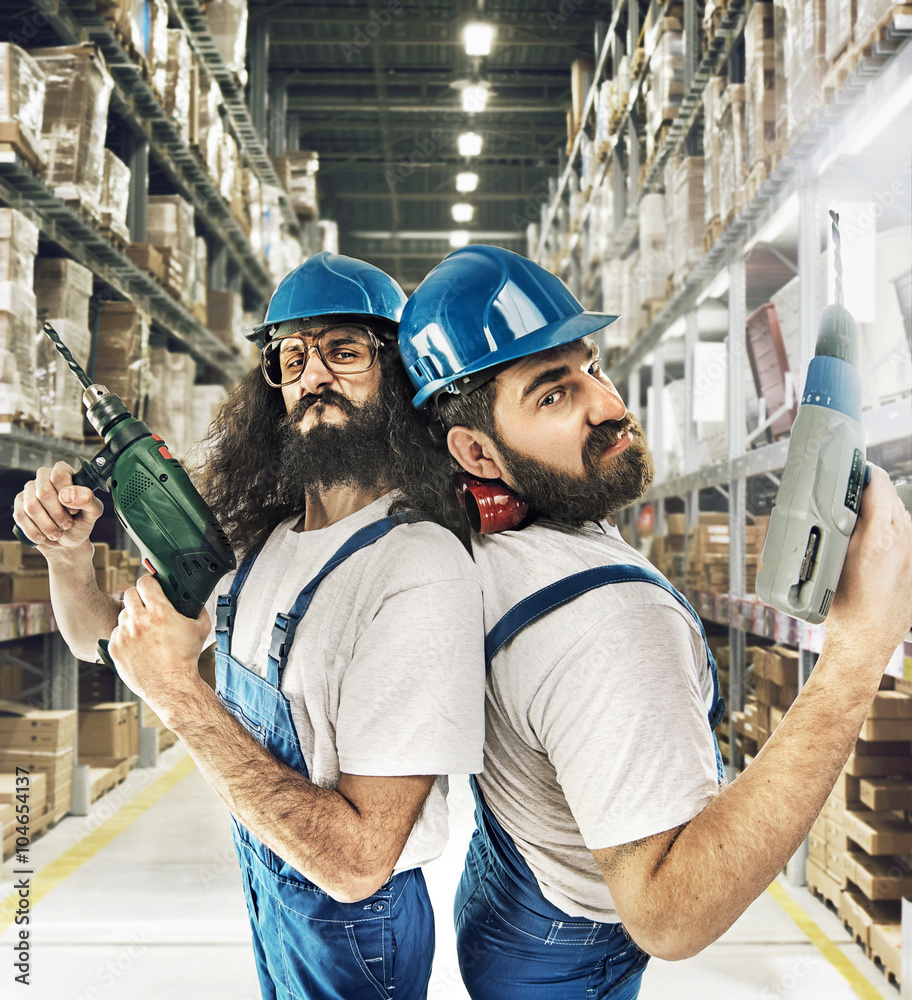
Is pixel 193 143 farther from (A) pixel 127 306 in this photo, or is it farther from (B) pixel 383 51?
(B) pixel 383 51

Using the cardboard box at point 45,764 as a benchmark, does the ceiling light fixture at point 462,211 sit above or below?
above

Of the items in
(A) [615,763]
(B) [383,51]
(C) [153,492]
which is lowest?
(A) [615,763]

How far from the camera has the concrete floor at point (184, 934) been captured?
335 centimetres

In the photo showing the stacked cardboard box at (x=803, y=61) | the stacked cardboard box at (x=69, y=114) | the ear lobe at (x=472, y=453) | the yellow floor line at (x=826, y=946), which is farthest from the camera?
the stacked cardboard box at (x=69, y=114)

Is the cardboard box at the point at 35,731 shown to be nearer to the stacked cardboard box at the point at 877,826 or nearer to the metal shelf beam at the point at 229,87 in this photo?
the stacked cardboard box at the point at 877,826

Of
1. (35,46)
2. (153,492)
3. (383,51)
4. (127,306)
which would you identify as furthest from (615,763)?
(383,51)

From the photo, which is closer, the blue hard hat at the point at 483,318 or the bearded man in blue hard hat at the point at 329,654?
the bearded man in blue hard hat at the point at 329,654

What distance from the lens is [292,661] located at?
4.20ft

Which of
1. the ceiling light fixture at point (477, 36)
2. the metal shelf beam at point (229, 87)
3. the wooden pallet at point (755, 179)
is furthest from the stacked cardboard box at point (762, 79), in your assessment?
the ceiling light fixture at point (477, 36)

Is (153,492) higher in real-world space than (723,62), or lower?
lower

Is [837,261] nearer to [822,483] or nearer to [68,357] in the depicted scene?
[822,483]

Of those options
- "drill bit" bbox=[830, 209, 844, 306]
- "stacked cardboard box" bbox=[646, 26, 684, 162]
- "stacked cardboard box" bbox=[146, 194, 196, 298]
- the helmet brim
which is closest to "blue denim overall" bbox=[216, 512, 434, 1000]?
the helmet brim

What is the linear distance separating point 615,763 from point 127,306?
5.26 metres

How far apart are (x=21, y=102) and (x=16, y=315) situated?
0.96 meters
